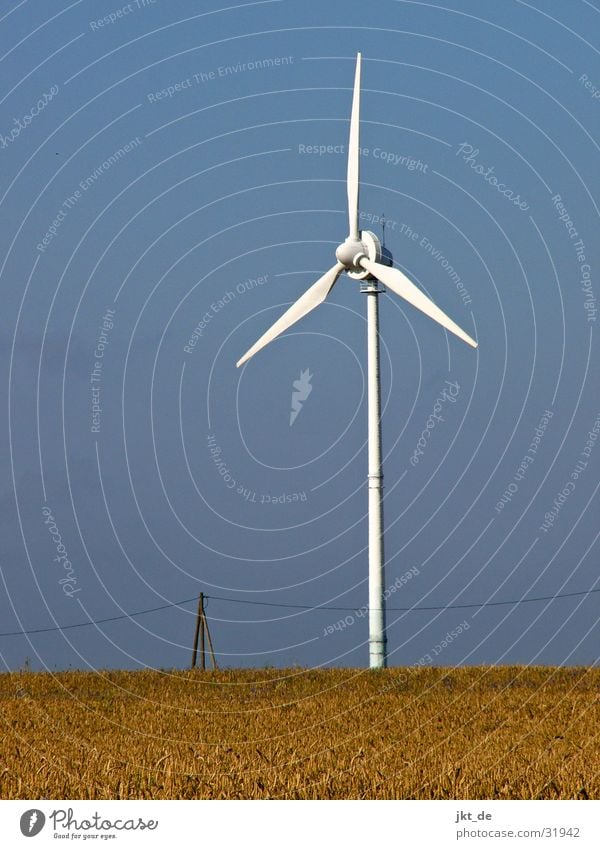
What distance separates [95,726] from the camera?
102 ft

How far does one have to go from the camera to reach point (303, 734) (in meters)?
28.7

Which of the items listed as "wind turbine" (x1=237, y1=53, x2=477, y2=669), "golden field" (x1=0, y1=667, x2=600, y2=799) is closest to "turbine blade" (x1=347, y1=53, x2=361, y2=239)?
"wind turbine" (x1=237, y1=53, x2=477, y2=669)

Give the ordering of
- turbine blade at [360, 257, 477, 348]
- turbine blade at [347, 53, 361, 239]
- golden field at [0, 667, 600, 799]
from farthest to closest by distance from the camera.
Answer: turbine blade at [347, 53, 361, 239] → turbine blade at [360, 257, 477, 348] → golden field at [0, 667, 600, 799]

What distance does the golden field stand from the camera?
20.0 meters

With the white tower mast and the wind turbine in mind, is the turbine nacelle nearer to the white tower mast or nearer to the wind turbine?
the wind turbine

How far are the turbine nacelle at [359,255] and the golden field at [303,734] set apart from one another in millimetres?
13294

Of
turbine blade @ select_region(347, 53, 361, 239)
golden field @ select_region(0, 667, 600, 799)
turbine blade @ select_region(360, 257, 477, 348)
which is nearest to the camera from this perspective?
golden field @ select_region(0, 667, 600, 799)

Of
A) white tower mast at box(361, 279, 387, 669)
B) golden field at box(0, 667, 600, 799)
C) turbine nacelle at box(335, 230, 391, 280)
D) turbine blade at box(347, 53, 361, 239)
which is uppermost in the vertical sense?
turbine blade at box(347, 53, 361, 239)

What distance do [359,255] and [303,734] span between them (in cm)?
2300

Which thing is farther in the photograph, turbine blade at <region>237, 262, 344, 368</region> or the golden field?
turbine blade at <region>237, 262, 344, 368</region>

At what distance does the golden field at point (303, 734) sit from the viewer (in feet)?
65.5
